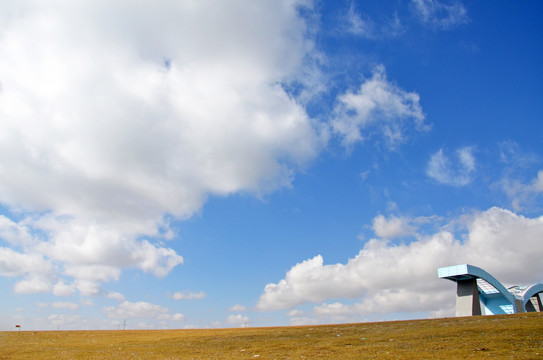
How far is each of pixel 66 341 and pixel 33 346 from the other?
17.2ft

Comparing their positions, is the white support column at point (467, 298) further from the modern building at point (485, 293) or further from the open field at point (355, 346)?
the open field at point (355, 346)

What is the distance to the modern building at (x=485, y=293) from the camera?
3166 inches

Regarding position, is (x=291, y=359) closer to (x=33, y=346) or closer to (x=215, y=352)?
(x=215, y=352)

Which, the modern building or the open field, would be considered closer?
the open field

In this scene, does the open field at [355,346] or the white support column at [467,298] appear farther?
the white support column at [467,298]

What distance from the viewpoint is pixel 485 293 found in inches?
3949

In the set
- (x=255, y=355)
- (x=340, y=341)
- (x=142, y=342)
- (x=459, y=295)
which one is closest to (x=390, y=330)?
(x=340, y=341)

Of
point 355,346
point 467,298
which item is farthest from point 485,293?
point 355,346

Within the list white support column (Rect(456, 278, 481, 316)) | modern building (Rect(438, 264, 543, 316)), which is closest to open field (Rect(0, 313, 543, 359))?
Result: modern building (Rect(438, 264, 543, 316))

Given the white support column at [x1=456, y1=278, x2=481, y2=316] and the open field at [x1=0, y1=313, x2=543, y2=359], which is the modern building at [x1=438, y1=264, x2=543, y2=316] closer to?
the white support column at [x1=456, y1=278, x2=481, y2=316]

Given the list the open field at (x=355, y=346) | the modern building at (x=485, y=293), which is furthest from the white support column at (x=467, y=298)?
the open field at (x=355, y=346)

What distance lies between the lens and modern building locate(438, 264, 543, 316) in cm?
8043

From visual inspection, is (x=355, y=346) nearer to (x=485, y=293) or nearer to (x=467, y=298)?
(x=467, y=298)

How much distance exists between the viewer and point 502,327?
3400cm
